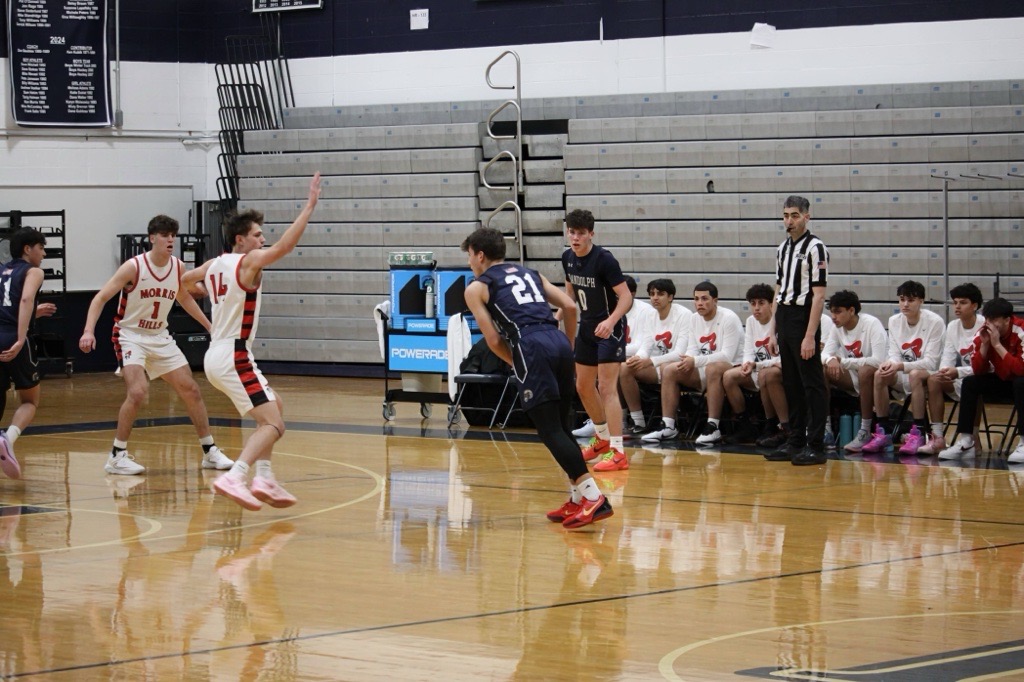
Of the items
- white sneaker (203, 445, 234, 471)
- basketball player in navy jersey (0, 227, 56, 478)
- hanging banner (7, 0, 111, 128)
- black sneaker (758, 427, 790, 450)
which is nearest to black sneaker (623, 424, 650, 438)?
black sneaker (758, 427, 790, 450)

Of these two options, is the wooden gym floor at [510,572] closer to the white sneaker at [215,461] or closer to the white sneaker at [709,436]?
the white sneaker at [215,461]

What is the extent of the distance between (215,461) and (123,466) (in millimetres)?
598

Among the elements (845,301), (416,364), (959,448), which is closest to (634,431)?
(845,301)

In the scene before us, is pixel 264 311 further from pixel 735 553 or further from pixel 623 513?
pixel 735 553

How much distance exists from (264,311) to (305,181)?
5.84ft

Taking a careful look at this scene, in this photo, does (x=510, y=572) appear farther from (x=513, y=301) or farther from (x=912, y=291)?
(x=912, y=291)

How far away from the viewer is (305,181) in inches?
704

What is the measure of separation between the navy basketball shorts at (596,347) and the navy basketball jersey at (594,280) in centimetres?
10

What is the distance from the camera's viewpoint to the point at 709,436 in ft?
36.0

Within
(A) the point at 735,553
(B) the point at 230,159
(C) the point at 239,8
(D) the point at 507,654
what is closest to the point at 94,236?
(B) the point at 230,159

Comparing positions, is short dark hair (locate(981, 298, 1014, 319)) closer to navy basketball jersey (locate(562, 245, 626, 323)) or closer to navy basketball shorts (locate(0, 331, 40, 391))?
navy basketball jersey (locate(562, 245, 626, 323))

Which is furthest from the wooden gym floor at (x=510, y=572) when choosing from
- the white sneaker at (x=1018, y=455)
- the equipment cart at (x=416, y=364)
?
the equipment cart at (x=416, y=364)

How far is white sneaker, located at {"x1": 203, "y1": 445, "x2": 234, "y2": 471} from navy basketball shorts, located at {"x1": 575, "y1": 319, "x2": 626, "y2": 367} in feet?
8.00

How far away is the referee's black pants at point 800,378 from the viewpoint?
9.77 meters
